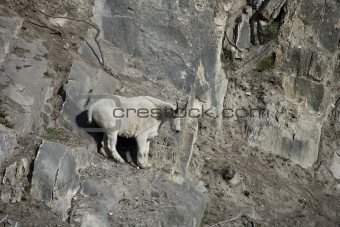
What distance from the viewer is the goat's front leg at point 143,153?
17.5m

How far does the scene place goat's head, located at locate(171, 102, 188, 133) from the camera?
17719 mm

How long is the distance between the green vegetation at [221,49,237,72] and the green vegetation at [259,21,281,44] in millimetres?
1301

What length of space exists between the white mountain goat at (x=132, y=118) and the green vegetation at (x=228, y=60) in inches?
234

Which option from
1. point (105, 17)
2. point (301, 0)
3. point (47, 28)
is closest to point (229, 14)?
point (301, 0)

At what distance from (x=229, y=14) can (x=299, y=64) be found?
2996 mm

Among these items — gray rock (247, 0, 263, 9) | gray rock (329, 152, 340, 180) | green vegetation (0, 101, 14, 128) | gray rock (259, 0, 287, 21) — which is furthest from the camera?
gray rock (247, 0, 263, 9)

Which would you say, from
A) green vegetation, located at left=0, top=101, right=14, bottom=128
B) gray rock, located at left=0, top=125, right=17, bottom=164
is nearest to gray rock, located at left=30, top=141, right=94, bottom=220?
gray rock, located at left=0, top=125, right=17, bottom=164

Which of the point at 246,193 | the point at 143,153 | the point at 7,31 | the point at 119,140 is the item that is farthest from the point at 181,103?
the point at 7,31

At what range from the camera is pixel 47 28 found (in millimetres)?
20438

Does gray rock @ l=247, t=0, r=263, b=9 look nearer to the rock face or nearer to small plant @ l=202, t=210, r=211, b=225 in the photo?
the rock face

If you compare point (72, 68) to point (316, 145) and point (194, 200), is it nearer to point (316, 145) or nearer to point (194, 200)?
point (194, 200)

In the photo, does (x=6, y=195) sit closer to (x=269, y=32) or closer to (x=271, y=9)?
(x=269, y=32)

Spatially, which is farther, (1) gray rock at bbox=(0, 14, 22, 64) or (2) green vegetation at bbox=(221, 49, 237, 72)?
(2) green vegetation at bbox=(221, 49, 237, 72)

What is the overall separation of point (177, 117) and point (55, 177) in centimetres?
402
